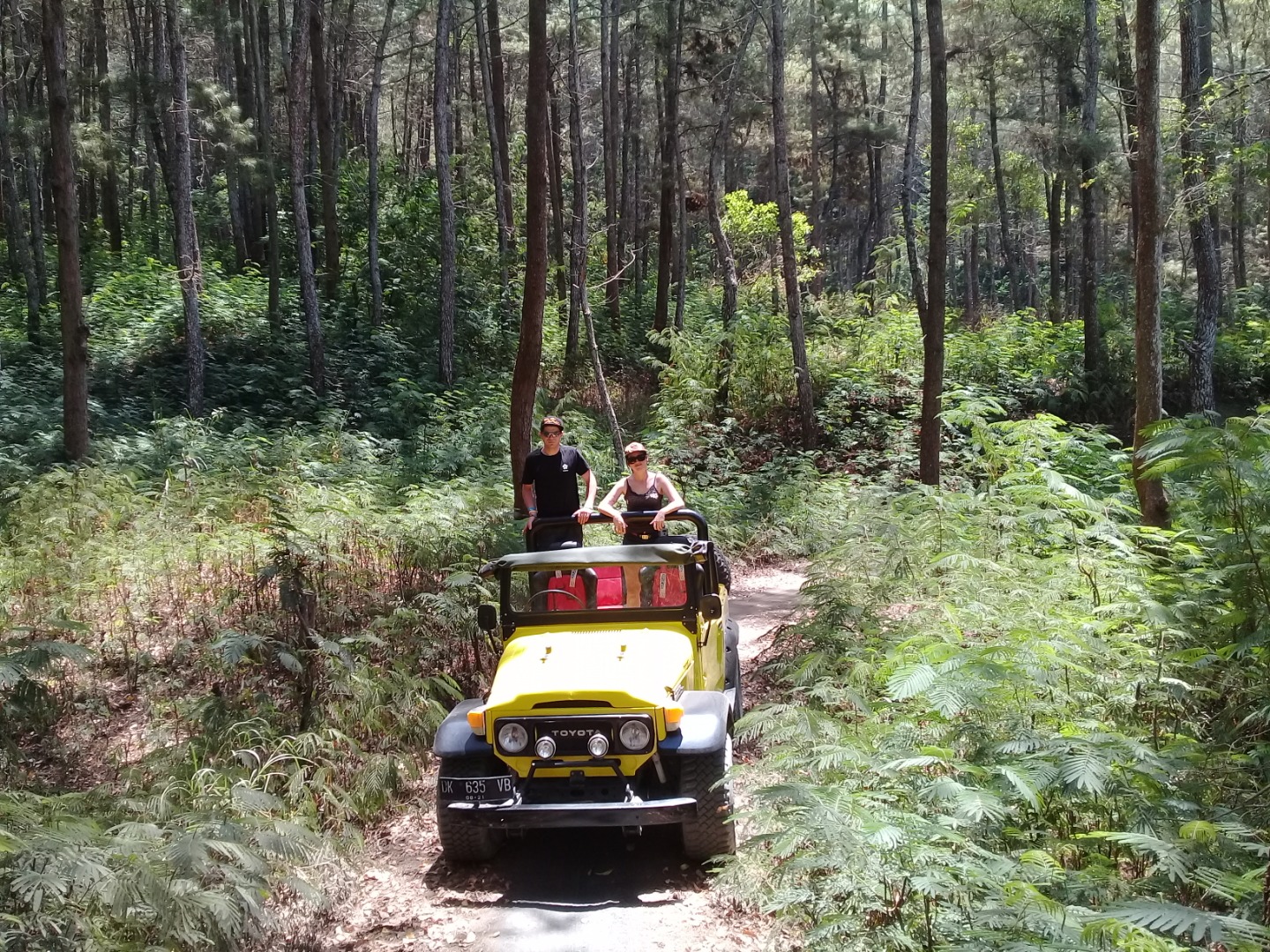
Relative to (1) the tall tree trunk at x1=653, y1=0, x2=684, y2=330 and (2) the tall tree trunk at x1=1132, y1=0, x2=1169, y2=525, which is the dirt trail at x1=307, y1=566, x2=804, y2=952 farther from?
(1) the tall tree trunk at x1=653, y1=0, x2=684, y2=330

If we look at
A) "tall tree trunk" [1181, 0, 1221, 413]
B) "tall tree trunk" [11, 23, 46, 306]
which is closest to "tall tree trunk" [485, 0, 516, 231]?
"tall tree trunk" [11, 23, 46, 306]

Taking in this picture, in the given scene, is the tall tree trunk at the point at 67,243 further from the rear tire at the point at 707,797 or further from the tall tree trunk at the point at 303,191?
the rear tire at the point at 707,797

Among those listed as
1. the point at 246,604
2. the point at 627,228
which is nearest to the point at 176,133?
the point at 246,604

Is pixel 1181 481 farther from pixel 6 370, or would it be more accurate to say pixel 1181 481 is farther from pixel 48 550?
pixel 6 370

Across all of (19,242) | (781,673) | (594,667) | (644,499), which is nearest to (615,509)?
(644,499)

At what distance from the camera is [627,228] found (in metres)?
40.7

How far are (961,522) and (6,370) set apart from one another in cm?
1970

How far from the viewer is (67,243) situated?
562 inches

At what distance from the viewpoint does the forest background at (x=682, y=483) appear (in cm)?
437

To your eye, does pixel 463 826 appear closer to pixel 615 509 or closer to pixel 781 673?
pixel 615 509

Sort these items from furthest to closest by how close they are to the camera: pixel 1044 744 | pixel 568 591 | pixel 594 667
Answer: pixel 568 591 → pixel 594 667 → pixel 1044 744

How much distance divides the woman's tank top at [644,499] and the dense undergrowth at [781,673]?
1.76 metres

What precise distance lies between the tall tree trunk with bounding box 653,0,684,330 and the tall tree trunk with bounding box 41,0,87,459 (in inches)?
588

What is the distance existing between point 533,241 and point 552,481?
16.4 feet
